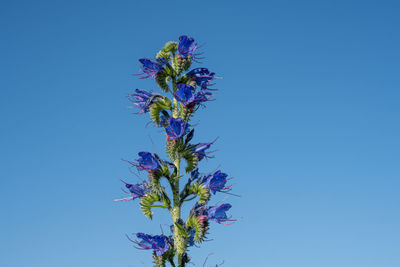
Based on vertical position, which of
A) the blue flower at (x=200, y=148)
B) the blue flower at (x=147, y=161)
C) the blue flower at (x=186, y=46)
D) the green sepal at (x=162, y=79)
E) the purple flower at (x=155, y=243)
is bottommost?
the purple flower at (x=155, y=243)

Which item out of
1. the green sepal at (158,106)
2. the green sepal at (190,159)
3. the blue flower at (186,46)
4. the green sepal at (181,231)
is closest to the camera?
the green sepal at (181,231)

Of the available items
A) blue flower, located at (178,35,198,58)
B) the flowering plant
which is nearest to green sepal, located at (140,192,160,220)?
the flowering plant

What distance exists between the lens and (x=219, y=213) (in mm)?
12156

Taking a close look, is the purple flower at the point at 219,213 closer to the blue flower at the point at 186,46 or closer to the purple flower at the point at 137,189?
the purple flower at the point at 137,189

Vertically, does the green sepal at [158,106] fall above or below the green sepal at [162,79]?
below

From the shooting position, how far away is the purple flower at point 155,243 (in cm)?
1182

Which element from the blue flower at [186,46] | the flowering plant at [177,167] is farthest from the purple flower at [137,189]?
the blue flower at [186,46]

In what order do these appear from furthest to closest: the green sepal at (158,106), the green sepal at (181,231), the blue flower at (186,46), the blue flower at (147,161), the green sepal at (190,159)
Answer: the blue flower at (186,46) → the green sepal at (158,106) → the green sepal at (190,159) → the blue flower at (147,161) → the green sepal at (181,231)

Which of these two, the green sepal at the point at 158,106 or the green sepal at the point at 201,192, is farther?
the green sepal at the point at 158,106

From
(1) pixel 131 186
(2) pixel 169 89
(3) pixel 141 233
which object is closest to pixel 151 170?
(1) pixel 131 186

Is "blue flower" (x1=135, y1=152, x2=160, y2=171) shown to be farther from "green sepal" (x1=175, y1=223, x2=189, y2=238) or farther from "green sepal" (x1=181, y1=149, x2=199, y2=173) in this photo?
"green sepal" (x1=175, y1=223, x2=189, y2=238)

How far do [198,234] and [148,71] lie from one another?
15.8 feet

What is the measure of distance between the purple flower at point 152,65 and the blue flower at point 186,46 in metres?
0.54

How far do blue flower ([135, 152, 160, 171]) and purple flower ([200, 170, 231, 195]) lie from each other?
53.0 inches
